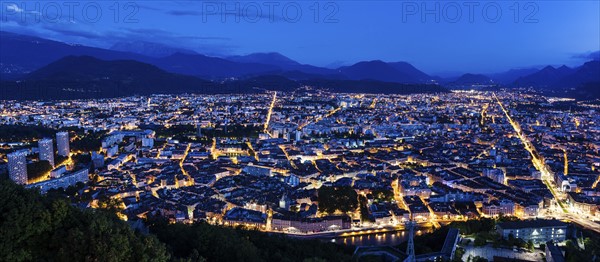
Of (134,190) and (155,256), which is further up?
(155,256)

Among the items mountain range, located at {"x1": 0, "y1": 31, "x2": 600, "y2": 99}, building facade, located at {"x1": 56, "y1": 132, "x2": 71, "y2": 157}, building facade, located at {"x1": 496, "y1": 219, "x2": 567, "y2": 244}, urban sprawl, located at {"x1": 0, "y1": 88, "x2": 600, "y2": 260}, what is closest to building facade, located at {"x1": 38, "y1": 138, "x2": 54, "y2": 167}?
urban sprawl, located at {"x1": 0, "y1": 88, "x2": 600, "y2": 260}

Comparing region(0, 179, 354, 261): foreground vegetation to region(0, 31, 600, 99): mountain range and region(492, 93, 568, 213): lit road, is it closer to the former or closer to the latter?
region(492, 93, 568, 213): lit road

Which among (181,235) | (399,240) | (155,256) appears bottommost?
(399,240)

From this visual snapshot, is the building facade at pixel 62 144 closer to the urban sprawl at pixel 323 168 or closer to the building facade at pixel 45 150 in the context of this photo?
the urban sprawl at pixel 323 168

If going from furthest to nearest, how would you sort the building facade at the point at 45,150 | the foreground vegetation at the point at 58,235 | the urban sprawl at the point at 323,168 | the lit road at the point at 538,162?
the building facade at the point at 45,150, the lit road at the point at 538,162, the urban sprawl at the point at 323,168, the foreground vegetation at the point at 58,235

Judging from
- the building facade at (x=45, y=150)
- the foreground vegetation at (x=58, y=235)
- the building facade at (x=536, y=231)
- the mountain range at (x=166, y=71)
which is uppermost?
the mountain range at (x=166, y=71)

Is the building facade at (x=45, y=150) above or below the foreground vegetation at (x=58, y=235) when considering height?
below

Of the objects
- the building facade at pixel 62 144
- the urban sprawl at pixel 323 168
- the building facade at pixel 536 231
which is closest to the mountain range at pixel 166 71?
the urban sprawl at pixel 323 168

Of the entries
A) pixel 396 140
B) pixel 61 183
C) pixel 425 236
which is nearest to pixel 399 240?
pixel 425 236

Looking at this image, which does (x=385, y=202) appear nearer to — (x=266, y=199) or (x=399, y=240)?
(x=399, y=240)
